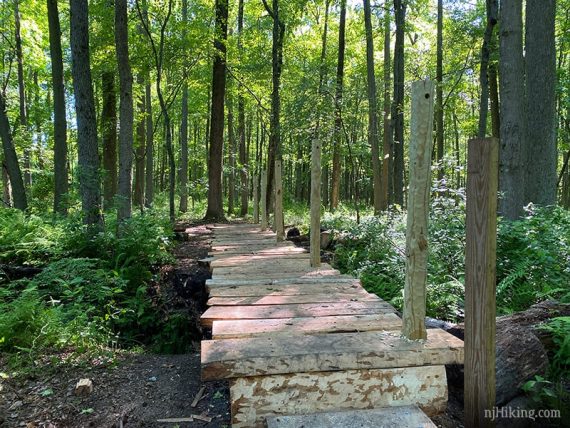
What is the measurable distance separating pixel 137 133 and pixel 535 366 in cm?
2251

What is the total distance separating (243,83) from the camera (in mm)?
15922

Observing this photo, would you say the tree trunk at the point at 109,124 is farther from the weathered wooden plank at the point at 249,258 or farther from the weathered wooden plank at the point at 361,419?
the weathered wooden plank at the point at 361,419

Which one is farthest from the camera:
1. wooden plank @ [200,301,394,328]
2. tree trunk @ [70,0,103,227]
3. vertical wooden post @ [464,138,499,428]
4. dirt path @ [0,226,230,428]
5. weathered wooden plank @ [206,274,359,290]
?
tree trunk @ [70,0,103,227]

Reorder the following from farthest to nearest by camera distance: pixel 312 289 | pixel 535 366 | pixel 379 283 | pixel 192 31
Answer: pixel 192 31 < pixel 379 283 < pixel 312 289 < pixel 535 366

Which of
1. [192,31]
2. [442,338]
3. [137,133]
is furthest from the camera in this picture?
[137,133]

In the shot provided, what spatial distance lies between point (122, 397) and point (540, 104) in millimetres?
9274

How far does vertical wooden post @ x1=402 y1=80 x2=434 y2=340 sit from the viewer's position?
9.20 feet

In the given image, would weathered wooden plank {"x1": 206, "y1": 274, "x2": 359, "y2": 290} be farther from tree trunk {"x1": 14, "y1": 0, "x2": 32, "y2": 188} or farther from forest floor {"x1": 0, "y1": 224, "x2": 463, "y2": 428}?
tree trunk {"x1": 14, "y1": 0, "x2": 32, "y2": 188}

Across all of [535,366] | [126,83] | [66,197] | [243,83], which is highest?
[243,83]

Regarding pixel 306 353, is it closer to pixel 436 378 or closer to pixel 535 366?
pixel 436 378

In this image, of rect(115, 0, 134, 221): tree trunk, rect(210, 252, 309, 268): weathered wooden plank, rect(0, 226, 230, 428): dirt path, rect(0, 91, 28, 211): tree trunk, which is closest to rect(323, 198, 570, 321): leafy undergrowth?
rect(210, 252, 309, 268): weathered wooden plank

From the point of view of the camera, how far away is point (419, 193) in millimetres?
2855

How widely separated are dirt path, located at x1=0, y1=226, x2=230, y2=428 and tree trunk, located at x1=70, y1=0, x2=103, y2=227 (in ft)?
15.1

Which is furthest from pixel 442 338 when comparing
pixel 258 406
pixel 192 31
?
pixel 192 31
